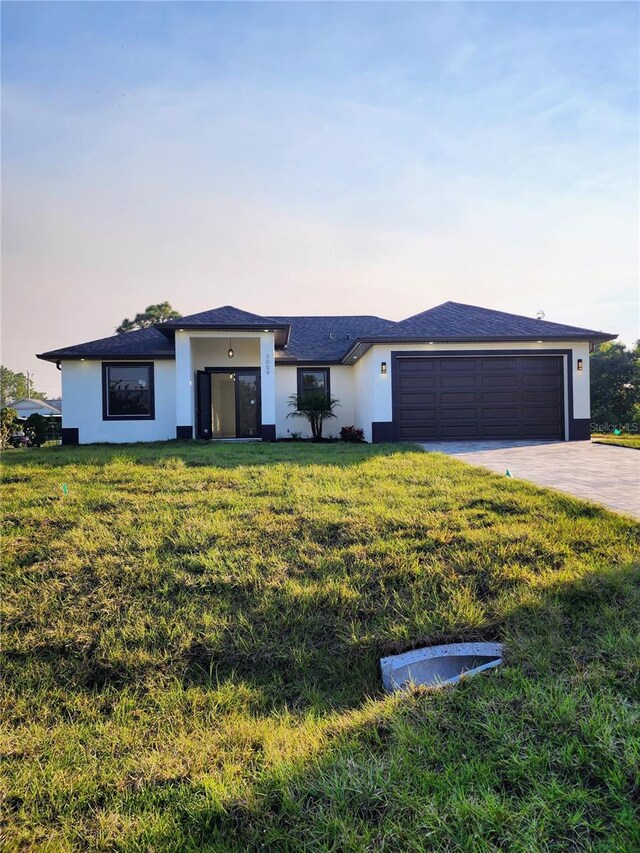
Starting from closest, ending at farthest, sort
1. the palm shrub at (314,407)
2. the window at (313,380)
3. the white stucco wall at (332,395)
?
the palm shrub at (314,407) → the white stucco wall at (332,395) → the window at (313,380)

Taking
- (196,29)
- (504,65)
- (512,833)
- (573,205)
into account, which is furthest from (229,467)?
(573,205)

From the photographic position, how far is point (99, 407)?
13.2 meters

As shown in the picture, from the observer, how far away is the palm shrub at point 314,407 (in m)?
13.2

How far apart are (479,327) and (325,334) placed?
5.92 metres

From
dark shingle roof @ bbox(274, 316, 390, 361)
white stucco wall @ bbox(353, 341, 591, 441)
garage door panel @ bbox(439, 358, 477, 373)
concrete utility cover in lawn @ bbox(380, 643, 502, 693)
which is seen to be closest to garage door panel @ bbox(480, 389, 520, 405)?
garage door panel @ bbox(439, 358, 477, 373)

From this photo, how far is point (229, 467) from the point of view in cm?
723

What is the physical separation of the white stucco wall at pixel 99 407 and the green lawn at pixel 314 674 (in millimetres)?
8066

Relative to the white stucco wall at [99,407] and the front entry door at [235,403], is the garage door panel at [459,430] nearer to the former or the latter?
the front entry door at [235,403]

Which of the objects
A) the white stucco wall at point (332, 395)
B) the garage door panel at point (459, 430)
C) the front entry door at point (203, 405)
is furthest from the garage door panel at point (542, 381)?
the front entry door at point (203, 405)

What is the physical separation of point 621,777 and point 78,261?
42.7ft

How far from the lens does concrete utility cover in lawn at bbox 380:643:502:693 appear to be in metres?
2.61

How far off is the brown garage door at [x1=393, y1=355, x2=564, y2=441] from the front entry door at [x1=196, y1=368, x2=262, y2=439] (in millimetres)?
5023

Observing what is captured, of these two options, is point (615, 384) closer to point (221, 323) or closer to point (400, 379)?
point (400, 379)

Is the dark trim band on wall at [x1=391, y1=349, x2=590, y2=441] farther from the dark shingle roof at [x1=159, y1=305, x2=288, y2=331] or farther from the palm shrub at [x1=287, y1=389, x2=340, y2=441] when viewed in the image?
the dark shingle roof at [x1=159, y1=305, x2=288, y2=331]
